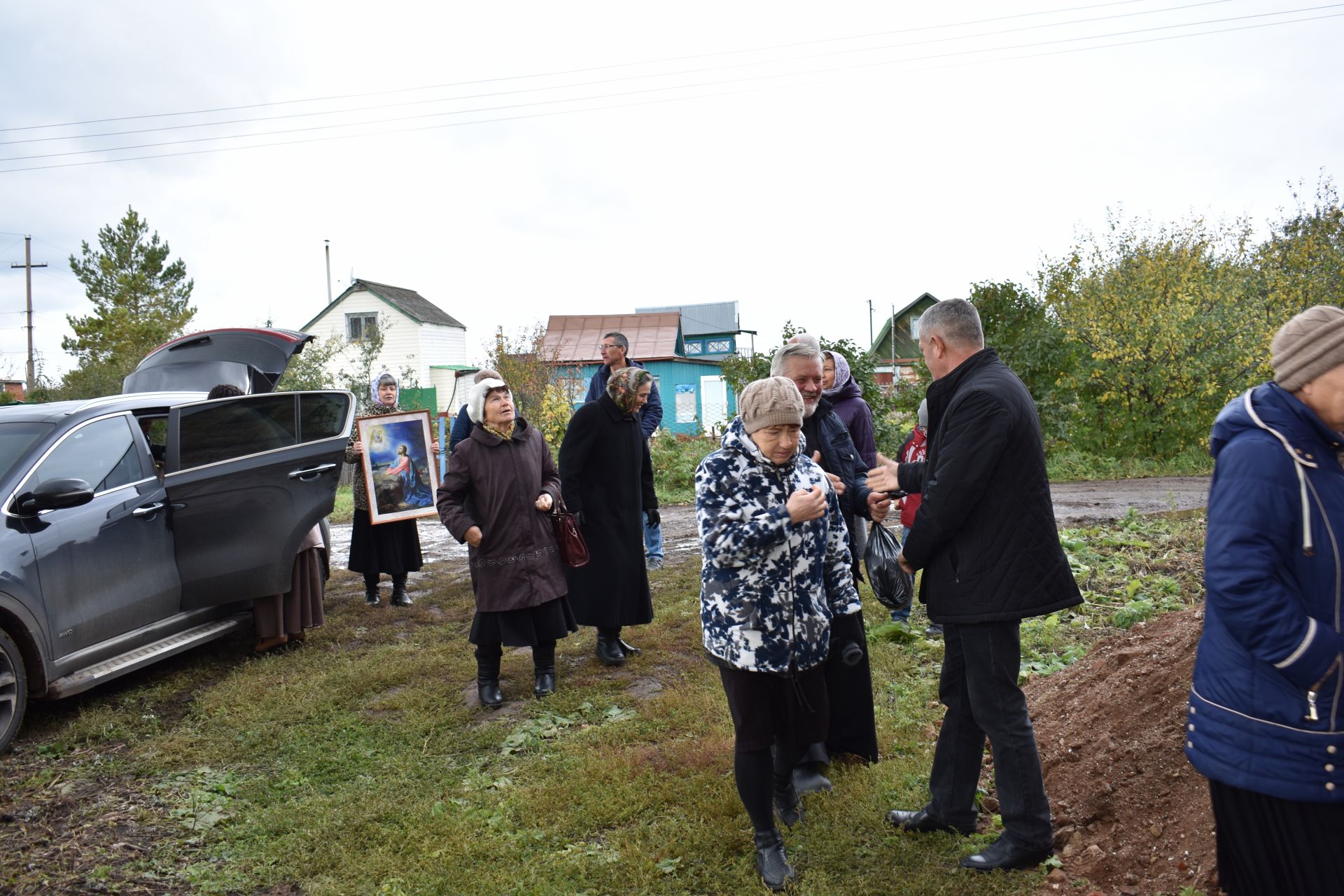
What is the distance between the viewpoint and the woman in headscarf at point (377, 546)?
8273mm

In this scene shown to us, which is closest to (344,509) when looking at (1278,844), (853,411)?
(853,411)

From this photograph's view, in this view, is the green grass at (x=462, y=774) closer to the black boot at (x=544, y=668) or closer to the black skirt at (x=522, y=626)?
the black boot at (x=544, y=668)

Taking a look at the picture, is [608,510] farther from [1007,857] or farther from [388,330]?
[388,330]

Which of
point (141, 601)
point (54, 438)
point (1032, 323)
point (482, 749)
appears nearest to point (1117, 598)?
point (482, 749)

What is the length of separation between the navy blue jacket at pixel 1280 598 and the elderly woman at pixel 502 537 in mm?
4060

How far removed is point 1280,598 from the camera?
7.27 ft

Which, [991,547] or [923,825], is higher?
[991,547]

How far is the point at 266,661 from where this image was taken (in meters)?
6.87

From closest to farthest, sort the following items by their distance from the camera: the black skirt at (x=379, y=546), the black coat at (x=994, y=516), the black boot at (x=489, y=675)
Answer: the black coat at (x=994, y=516), the black boot at (x=489, y=675), the black skirt at (x=379, y=546)

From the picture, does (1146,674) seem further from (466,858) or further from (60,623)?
(60,623)

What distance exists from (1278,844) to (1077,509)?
1085cm

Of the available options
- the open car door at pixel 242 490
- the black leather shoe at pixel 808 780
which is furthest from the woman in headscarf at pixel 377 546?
the black leather shoe at pixel 808 780

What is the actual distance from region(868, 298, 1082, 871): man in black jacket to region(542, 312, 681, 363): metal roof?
33118 mm

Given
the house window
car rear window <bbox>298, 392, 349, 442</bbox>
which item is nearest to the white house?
the house window
